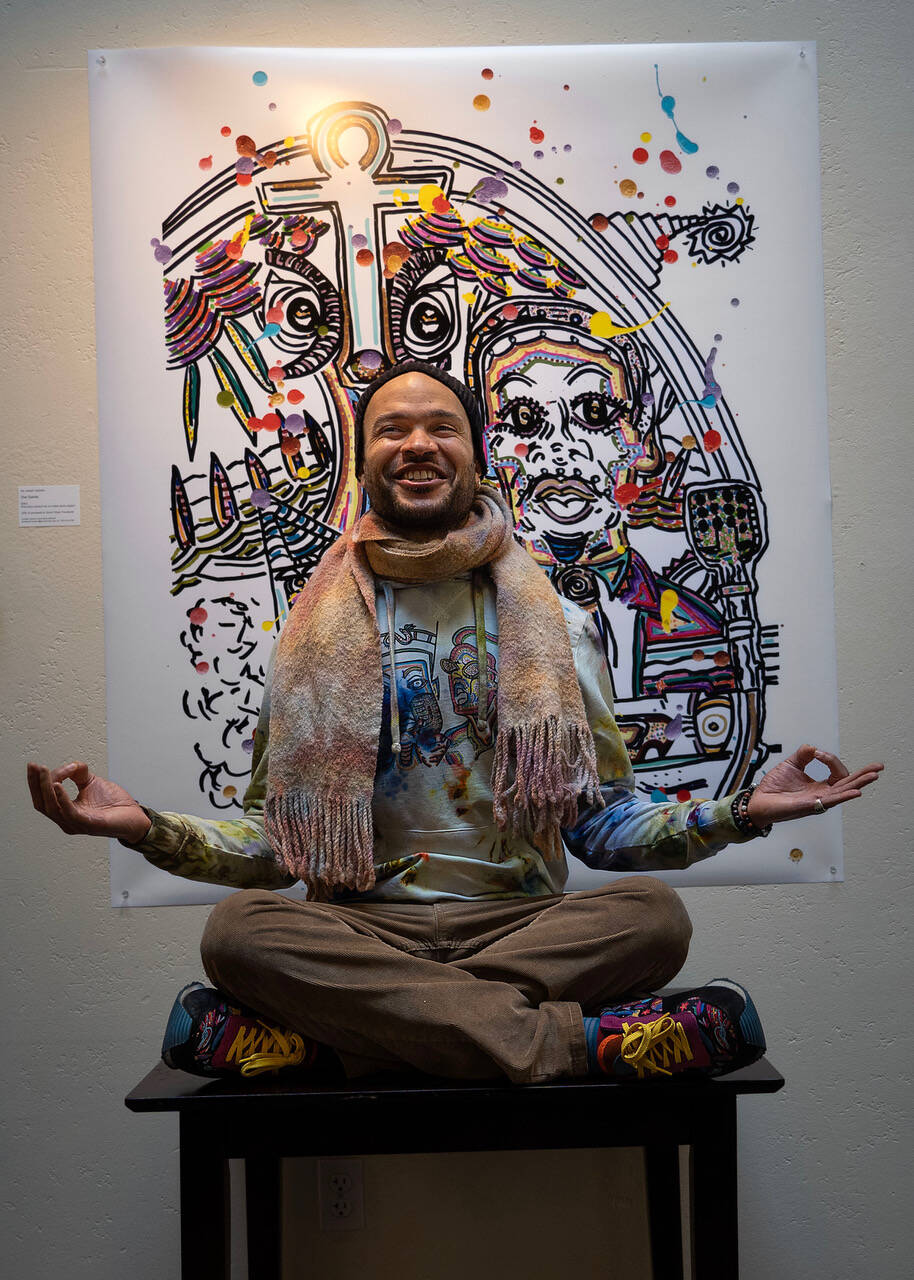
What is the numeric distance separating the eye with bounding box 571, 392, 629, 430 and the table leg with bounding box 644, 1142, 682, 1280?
121 cm

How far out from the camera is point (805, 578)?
2338 mm

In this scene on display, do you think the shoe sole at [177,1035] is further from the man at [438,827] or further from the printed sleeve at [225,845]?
the printed sleeve at [225,845]

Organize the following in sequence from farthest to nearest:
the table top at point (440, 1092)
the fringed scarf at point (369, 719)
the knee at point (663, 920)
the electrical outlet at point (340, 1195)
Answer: the electrical outlet at point (340, 1195) → the fringed scarf at point (369, 719) → the knee at point (663, 920) → the table top at point (440, 1092)

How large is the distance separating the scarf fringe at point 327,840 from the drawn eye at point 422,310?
0.87 metres

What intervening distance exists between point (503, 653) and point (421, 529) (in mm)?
234

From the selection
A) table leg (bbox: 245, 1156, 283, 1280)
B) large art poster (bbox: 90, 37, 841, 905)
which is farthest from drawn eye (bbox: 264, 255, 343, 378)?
table leg (bbox: 245, 1156, 283, 1280)

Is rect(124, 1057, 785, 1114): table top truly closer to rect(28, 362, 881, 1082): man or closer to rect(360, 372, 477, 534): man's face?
rect(28, 362, 881, 1082): man

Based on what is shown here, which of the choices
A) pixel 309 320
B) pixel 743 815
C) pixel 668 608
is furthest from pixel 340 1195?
pixel 309 320

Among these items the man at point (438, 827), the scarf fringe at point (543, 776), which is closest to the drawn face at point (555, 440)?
the man at point (438, 827)

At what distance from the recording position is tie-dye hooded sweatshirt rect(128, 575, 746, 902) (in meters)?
1.85

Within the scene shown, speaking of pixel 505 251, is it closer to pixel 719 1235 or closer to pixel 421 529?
pixel 421 529

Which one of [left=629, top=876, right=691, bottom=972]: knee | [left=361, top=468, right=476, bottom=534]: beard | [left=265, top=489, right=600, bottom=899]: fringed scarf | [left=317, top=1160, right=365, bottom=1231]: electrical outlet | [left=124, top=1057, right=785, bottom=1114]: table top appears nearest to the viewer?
[left=124, top=1057, right=785, bottom=1114]: table top

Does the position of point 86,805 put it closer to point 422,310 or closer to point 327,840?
point 327,840

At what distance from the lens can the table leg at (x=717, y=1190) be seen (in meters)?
1.66
